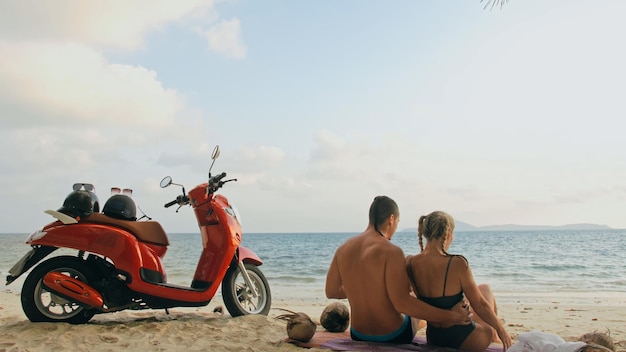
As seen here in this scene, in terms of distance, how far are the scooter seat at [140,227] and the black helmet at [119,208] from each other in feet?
0.22

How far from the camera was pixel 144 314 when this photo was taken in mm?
5973

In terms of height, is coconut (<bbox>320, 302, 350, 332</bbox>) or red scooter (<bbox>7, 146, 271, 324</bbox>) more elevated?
red scooter (<bbox>7, 146, 271, 324</bbox>)

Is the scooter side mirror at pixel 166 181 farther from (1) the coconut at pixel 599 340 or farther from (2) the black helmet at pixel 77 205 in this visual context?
(1) the coconut at pixel 599 340

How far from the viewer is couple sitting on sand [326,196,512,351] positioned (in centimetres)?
371

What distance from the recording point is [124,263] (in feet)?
16.3

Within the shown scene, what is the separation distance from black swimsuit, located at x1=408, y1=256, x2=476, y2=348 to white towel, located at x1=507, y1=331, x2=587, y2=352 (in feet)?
1.40

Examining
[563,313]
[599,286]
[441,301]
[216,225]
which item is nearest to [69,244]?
[216,225]

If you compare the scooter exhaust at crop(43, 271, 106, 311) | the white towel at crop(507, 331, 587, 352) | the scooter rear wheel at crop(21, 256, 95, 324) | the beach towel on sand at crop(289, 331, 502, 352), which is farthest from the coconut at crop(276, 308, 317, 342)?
the scooter rear wheel at crop(21, 256, 95, 324)

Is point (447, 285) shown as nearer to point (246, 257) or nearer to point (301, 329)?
point (301, 329)

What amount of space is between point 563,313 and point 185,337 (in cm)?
608

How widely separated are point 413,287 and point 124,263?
2722 mm

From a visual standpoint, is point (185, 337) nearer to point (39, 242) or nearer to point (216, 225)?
point (216, 225)

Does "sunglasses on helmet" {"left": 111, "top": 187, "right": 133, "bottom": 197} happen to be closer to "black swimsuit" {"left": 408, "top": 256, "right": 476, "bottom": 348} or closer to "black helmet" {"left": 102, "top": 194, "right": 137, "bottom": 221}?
"black helmet" {"left": 102, "top": 194, "right": 137, "bottom": 221}

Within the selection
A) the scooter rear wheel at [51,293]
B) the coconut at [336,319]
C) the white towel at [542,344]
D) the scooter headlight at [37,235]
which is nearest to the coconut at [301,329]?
the coconut at [336,319]
